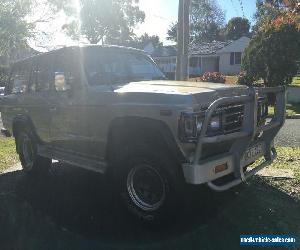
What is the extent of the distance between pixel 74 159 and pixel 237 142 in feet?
8.29

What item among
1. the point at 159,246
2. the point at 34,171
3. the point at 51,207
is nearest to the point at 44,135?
the point at 34,171

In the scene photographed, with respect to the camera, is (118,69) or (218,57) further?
(218,57)

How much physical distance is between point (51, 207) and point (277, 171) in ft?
12.3

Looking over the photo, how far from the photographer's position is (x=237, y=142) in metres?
5.28

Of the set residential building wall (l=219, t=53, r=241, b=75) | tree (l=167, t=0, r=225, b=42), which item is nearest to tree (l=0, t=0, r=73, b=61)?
residential building wall (l=219, t=53, r=241, b=75)

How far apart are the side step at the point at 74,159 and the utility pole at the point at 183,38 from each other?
5246mm

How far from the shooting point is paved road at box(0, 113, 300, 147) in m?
10.6

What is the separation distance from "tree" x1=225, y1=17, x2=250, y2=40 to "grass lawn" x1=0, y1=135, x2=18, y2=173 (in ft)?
251

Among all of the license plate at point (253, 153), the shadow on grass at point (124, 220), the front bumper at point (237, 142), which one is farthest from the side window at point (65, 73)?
the license plate at point (253, 153)

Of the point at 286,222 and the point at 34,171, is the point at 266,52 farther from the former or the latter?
the point at 286,222

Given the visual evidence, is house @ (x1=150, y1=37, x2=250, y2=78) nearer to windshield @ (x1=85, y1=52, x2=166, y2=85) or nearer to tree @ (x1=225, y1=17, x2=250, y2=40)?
tree @ (x1=225, y1=17, x2=250, y2=40)

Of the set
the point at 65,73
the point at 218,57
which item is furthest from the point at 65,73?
the point at 218,57

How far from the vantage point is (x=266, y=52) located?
22812 millimetres

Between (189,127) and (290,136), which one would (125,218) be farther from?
(290,136)
